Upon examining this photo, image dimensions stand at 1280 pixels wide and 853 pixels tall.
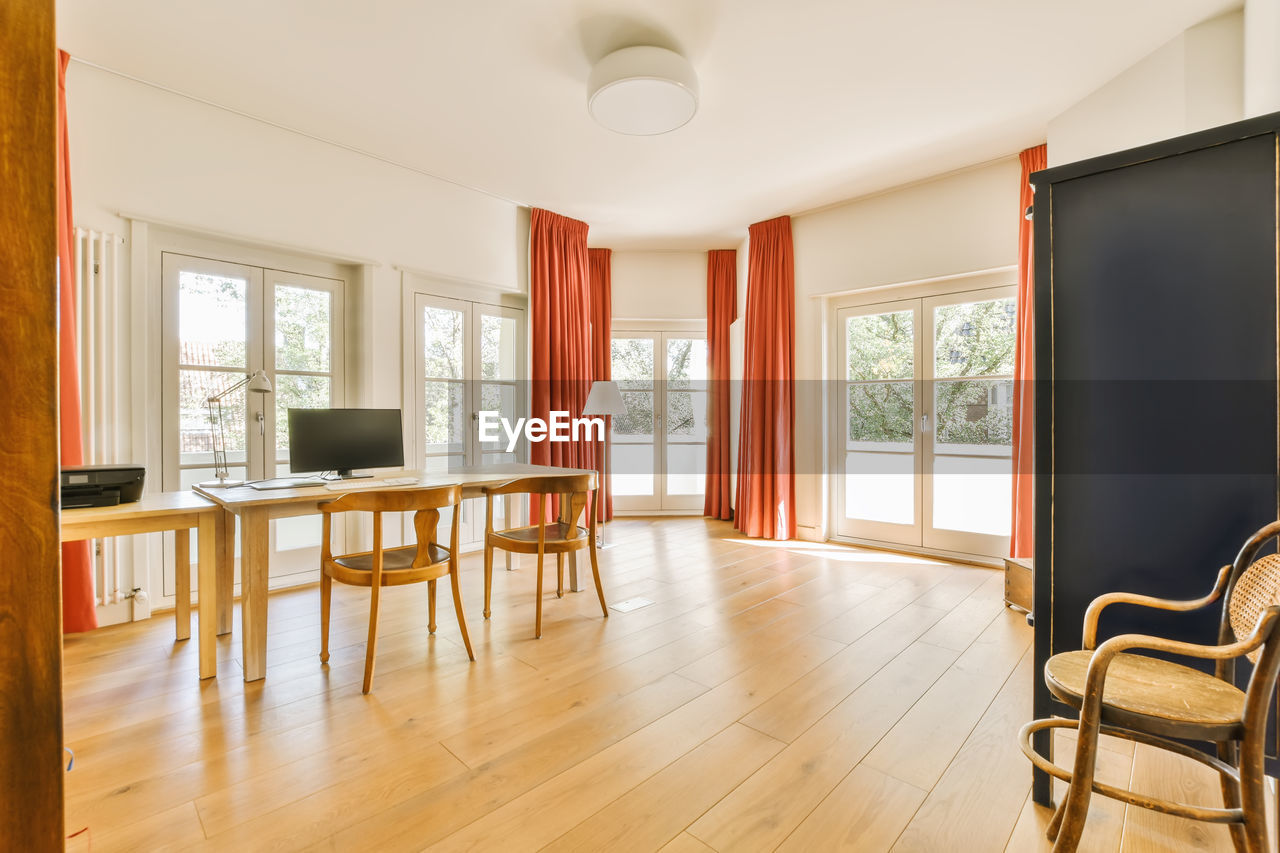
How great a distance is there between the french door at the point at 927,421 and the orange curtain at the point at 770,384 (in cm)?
42

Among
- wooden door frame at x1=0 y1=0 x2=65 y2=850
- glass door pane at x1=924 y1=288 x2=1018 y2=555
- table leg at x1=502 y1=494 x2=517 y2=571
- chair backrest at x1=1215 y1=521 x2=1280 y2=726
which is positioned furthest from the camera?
table leg at x1=502 y1=494 x2=517 y2=571

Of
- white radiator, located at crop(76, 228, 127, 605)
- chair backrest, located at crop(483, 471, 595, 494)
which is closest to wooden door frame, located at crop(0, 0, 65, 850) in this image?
chair backrest, located at crop(483, 471, 595, 494)

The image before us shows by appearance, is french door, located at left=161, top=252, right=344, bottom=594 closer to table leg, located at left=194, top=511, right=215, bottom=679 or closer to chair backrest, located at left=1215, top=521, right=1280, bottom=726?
table leg, located at left=194, top=511, right=215, bottom=679

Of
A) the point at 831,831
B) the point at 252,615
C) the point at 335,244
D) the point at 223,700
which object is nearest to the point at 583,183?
the point at 335,244

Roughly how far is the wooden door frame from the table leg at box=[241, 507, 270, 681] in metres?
1.98

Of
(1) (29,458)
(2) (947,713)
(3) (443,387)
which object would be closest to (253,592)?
(1) (29,458)

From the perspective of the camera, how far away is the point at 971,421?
4246mm

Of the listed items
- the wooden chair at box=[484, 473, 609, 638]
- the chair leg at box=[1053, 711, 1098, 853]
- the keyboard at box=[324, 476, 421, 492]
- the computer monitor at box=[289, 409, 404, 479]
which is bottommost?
the chair leg at box=[1053, 711, 1098, 853]

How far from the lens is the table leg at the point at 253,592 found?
7.76 ft

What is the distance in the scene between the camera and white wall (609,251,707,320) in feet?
19.6

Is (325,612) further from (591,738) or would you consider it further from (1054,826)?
(1054,826)

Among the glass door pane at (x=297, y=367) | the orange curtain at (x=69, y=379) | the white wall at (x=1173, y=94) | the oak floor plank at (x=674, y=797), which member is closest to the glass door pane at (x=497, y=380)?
the glass door pane at (x=297, y=367)

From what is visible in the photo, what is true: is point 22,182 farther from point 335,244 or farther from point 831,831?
point 335,244

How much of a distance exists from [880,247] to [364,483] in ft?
13.3
